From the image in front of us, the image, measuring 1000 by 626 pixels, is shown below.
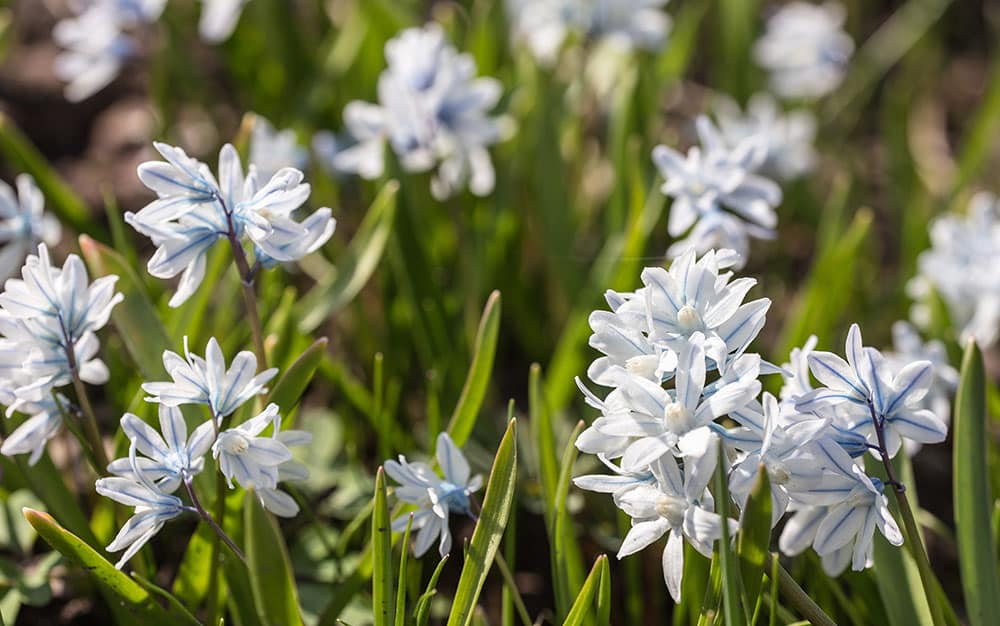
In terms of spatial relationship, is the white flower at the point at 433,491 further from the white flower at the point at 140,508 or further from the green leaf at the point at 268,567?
the white flower at the point at 140,508

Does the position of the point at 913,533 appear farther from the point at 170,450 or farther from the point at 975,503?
the point at 170,450

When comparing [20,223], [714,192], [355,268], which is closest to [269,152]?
[355,268]

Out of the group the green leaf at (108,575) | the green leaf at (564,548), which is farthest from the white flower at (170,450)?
the green leaf at (564,548)

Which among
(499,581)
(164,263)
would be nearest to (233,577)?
(164,263)

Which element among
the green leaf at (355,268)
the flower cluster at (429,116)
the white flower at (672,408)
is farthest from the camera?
the flower cluster at (429,116)

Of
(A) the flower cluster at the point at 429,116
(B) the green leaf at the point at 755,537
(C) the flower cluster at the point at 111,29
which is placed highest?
(C) the flower cluster at the point at 111,29

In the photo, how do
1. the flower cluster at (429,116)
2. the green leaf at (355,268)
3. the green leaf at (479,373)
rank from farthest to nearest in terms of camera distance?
the flower cluster at (429,116)
the green leaf at (355,268)
the green leaf at (479,373)

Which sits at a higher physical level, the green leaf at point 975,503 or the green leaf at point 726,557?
the green leaf at point 726,557
